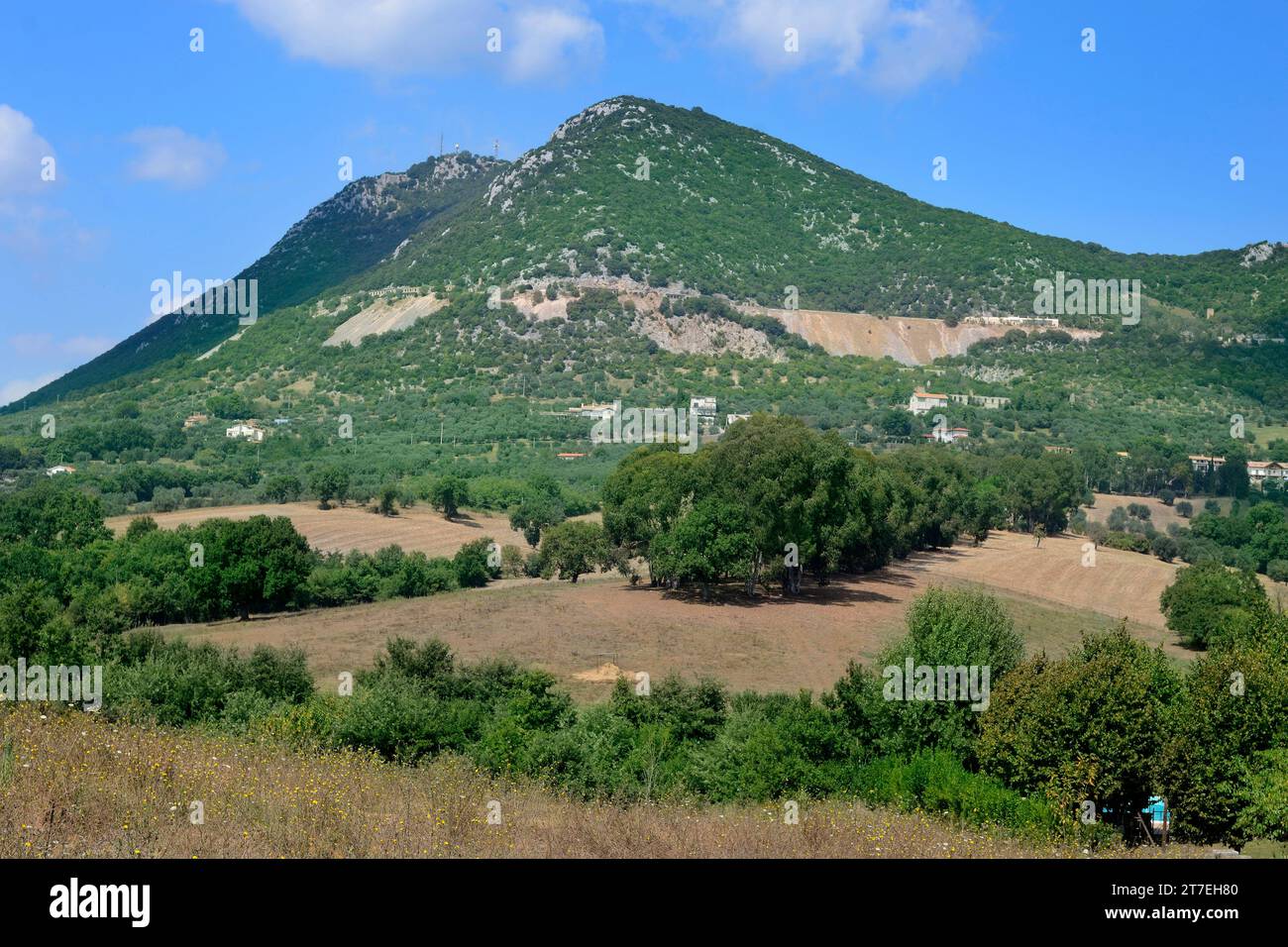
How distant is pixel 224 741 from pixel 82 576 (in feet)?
117

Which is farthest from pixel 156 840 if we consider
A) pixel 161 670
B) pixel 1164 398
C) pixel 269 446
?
pixel 1164 398

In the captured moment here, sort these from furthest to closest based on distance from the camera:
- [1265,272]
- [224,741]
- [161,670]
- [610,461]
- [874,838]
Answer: [1265,272] → [610,461] → [161,670] → [224,741] → [874,838]

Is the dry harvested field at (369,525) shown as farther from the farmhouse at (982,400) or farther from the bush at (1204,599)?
the farmhouse at (982,400)

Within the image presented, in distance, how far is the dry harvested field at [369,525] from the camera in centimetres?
6166

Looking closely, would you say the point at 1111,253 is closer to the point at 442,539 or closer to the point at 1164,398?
the point at 1164,398

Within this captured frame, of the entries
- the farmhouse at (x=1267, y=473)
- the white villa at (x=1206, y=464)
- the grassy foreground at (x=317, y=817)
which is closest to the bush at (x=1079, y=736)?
the grassy foreground at (x=317, y=817)

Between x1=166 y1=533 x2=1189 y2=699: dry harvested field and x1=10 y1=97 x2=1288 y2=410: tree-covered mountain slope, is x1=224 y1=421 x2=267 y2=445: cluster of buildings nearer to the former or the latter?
x1=10 y1=97 x2=1288 y2=410: tree-covered mountain slope

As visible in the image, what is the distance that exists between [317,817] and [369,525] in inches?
2334

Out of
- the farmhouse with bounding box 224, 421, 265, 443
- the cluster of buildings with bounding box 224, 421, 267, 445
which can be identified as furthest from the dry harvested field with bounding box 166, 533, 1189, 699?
the farmhouse with bounding box 224, 421, 265, 443

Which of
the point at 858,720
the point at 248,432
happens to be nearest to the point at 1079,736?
the point at 858,720

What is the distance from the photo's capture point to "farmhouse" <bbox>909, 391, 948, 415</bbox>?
121188mm

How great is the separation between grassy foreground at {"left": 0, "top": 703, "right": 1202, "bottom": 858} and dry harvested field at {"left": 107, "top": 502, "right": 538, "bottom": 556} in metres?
46.3
